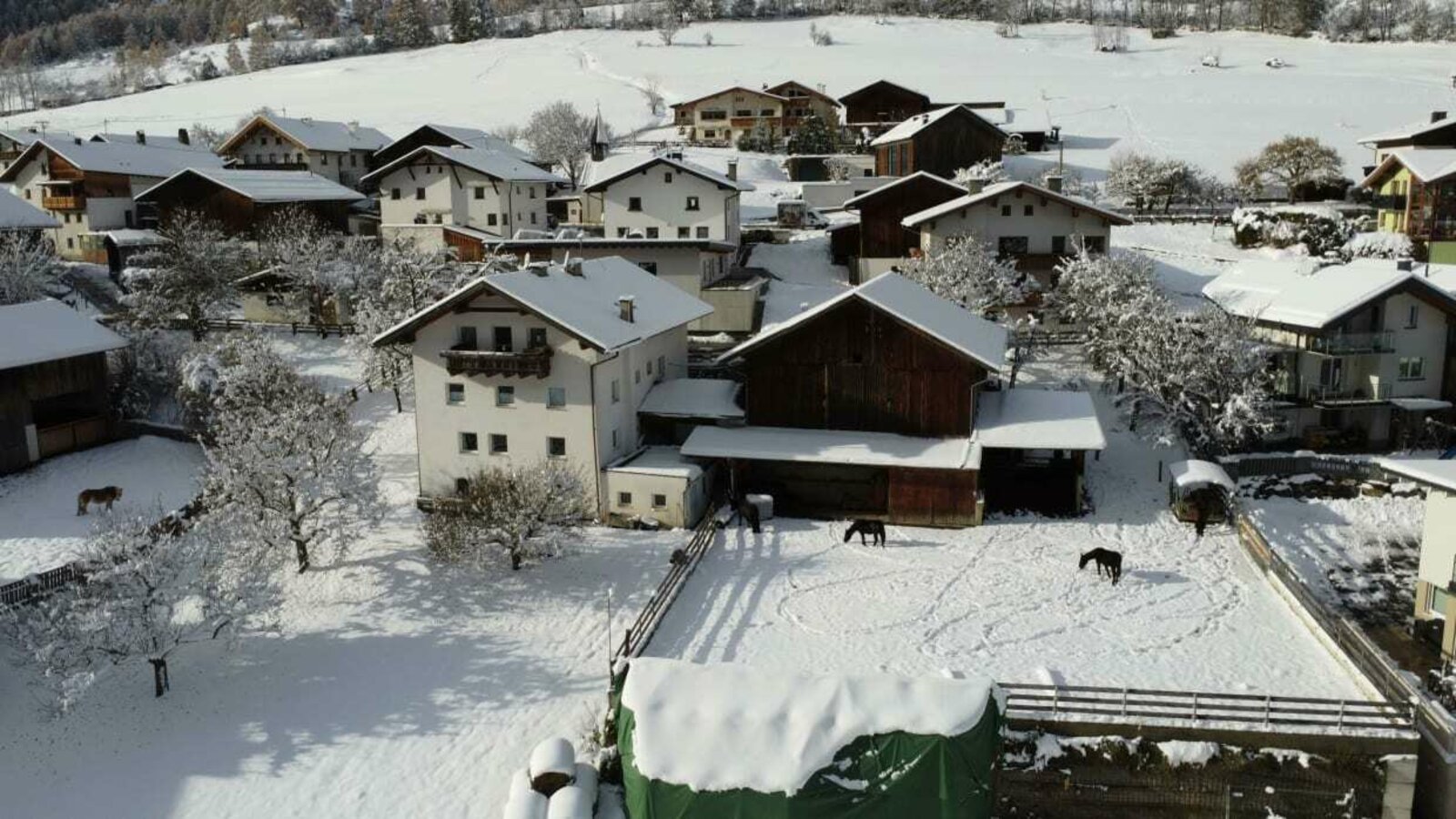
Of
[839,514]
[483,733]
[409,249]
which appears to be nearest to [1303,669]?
[839,514]

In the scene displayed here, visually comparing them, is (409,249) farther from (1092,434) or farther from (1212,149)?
(1212,149)

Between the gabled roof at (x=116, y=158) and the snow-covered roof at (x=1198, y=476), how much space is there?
61110mm

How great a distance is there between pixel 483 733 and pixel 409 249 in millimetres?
39230

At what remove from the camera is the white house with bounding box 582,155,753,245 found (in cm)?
5791

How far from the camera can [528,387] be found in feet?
107

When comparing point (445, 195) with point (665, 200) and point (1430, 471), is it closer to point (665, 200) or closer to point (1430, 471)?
point (665, 200)

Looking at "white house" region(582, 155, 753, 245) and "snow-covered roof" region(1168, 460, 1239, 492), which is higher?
"white house" region(582, 155, 753, 245)

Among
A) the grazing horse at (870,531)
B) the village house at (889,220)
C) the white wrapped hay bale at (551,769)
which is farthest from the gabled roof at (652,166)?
the white wrapped hay bale at (551,769)

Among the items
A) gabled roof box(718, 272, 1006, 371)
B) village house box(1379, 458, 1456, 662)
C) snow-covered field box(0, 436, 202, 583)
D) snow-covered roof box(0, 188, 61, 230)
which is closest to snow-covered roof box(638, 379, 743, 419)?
gabled roof box(718, 272, 1006, 371)

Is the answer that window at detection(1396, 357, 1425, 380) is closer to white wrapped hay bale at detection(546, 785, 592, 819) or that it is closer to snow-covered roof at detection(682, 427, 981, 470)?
snow-covered roof at detection(682, 427, 981, 470)

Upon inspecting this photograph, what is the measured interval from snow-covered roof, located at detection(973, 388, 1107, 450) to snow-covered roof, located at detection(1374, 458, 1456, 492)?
8338mm

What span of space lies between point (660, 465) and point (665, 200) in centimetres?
2860

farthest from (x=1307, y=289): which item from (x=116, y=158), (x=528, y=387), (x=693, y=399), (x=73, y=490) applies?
(x=116, y=158)

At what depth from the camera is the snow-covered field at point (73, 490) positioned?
3053 cm
